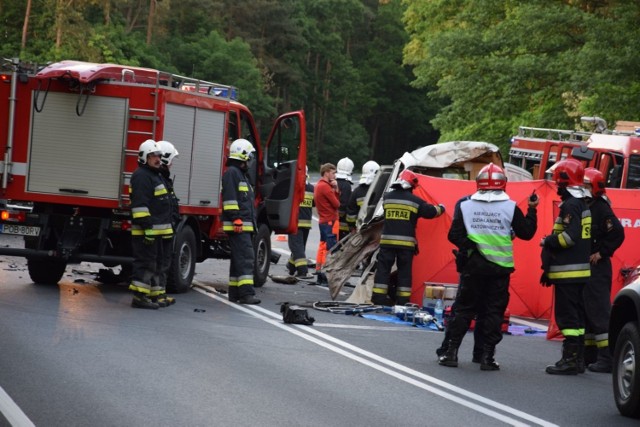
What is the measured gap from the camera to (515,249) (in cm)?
1578

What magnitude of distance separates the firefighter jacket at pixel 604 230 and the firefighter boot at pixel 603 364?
0.93 meters

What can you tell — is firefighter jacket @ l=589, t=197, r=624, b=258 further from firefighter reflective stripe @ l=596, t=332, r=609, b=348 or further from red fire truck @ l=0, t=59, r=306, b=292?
red fire truck @ l=0, t=59, r=306, b=292

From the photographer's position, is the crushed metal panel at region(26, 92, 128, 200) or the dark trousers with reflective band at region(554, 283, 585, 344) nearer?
the dark trousers with reflective band at region(554, 283, 585, 344)

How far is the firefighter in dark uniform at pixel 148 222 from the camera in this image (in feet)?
46.3

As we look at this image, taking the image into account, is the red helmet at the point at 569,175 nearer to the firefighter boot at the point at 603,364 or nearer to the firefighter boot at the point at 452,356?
the firefighter boot at the point at 603,364

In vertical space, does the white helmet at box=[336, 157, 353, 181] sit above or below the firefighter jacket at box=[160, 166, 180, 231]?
above

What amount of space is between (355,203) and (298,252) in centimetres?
121

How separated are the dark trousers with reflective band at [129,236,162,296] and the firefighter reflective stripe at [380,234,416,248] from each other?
2892 millimetres

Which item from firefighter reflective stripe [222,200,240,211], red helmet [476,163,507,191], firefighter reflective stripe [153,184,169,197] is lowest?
firefighter reflective stripe [222,200,240,211]

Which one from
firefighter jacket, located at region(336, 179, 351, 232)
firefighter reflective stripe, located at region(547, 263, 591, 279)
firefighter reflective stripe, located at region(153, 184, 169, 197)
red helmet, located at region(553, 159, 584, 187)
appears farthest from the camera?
firefighter jacket, located at region(336, 179, 351, 232)

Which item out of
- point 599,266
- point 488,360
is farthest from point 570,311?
point 488,360

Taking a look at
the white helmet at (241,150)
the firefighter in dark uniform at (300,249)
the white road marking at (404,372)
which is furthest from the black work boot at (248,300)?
the firefighter in dark uniform at (300,249)

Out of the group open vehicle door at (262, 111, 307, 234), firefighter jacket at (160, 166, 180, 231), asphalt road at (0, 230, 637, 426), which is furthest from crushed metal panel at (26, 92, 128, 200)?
open vehicle door at (262, 111, 307, 234)

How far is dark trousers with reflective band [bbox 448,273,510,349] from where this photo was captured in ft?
36.6
